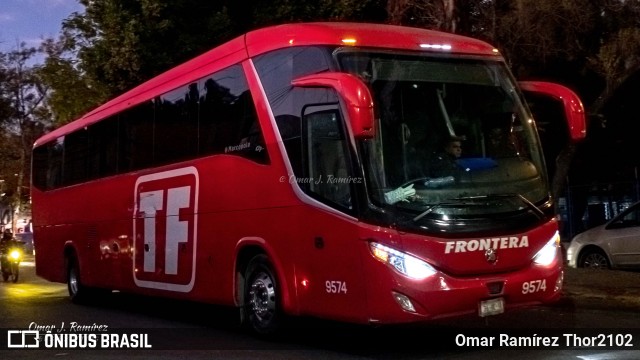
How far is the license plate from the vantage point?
7816 millimetres

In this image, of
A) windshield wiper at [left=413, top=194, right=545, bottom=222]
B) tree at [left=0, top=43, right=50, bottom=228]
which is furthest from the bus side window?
tree at [left=0, top=43, right=50, bottom=228]

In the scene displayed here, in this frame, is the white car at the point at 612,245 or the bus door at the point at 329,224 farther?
the white car at the point at 612,245

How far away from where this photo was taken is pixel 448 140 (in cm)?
821

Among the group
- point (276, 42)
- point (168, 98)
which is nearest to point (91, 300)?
point (168, 98)

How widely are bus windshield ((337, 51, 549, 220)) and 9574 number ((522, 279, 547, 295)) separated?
0.75m

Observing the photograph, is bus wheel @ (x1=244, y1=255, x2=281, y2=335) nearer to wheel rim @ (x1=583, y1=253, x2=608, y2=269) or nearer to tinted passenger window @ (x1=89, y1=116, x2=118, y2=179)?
tinted passenger window @ (x1=89, y1=116, x2=118, y2=179)

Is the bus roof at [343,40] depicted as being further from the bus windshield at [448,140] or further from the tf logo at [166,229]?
the tf logo at [166,229]

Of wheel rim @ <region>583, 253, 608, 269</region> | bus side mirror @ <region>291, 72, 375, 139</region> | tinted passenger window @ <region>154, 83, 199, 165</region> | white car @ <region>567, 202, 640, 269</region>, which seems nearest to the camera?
bus side mirror @ <region>291, 72, 375, 139</region>

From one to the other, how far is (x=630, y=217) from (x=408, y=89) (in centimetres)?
963

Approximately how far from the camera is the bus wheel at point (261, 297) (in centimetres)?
915

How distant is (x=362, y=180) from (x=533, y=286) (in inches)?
82.3

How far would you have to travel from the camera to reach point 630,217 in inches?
633

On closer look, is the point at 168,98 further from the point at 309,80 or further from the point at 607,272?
the point at 607,272
